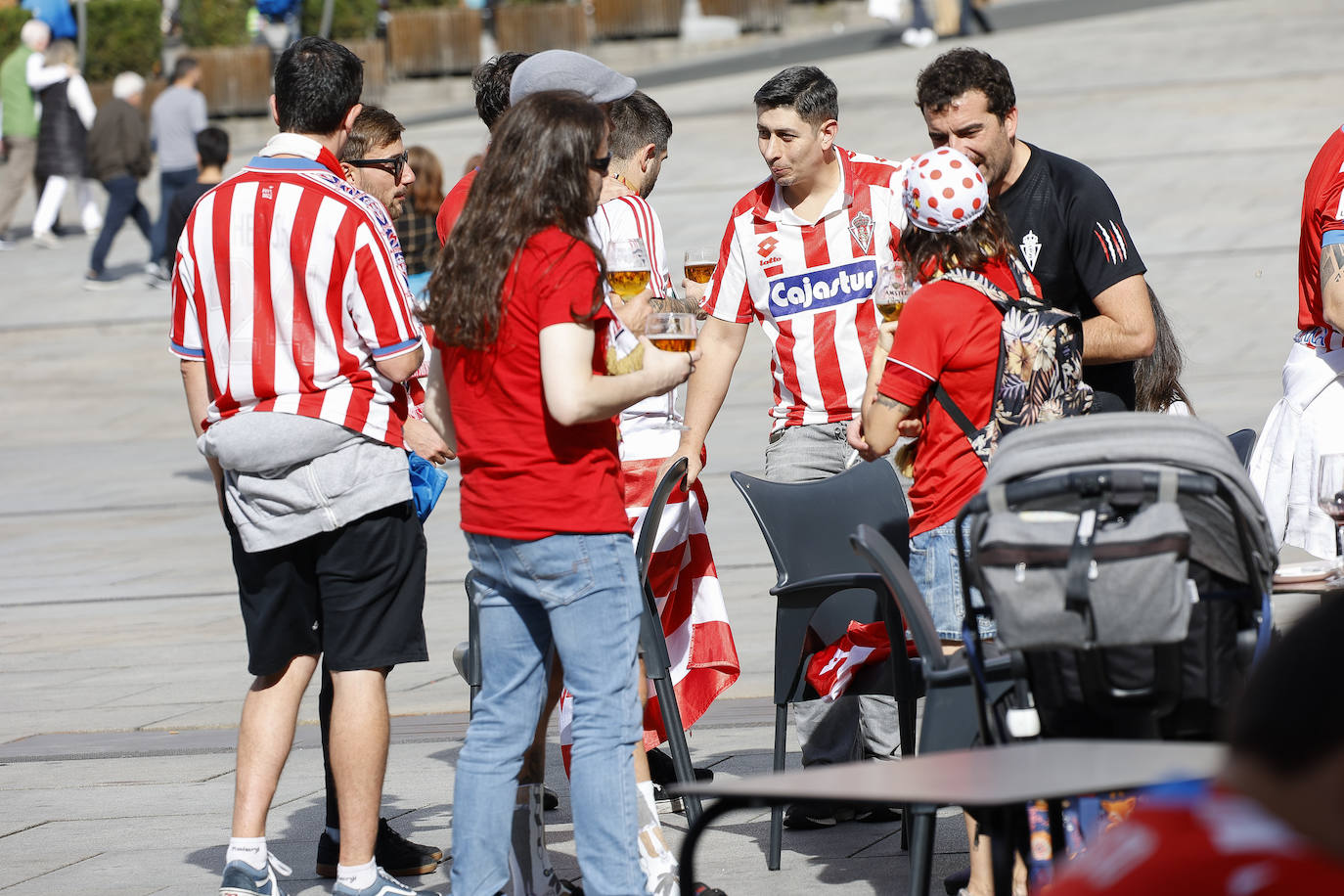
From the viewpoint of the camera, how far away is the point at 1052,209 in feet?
15.4

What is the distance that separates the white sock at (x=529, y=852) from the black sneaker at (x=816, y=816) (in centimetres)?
92

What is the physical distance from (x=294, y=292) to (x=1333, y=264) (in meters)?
2.83

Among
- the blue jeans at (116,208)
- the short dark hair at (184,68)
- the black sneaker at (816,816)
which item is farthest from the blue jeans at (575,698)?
the blue jeans at (116,208)

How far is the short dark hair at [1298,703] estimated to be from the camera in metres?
1.46

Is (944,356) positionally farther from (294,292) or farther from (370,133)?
(370,133)

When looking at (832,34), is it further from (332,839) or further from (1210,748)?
(1210,748)

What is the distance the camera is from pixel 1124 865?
1505 mm

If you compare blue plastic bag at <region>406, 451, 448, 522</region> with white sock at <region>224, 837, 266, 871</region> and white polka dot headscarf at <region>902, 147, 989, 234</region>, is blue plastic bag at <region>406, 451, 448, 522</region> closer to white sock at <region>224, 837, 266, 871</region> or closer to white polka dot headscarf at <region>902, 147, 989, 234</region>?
white sock at <region>224, 837, 266, 871</region>

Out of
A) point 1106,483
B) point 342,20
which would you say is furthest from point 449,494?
point 342,20

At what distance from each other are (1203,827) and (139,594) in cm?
796

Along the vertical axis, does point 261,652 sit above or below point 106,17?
below

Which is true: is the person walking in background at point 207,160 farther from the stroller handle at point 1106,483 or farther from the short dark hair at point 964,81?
the stroller handle at point 1106,483

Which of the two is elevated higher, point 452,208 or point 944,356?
point 452,208

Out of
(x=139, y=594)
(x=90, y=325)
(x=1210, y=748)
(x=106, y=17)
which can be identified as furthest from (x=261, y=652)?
(x=106, y=17)
